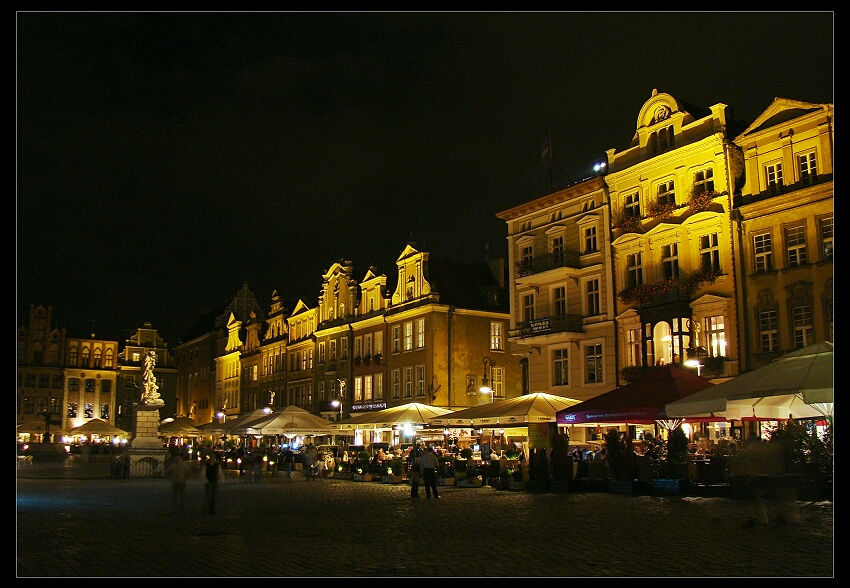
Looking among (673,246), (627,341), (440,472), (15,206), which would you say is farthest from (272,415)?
(15,206)

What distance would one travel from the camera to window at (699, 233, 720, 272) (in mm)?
32750

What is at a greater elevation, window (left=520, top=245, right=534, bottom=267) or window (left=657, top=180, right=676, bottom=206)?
Answer: window (left=657, top=180, right=676, bottom=206)

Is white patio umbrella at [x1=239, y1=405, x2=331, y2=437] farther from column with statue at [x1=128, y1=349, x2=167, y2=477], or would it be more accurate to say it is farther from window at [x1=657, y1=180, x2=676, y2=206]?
window at [x1=657, y1=180, x2=676, y2=206]

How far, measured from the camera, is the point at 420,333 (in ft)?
167

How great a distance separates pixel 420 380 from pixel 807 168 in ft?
86.8

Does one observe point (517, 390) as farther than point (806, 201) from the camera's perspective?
Yes

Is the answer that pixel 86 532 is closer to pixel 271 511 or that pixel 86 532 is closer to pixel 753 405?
pixel 271 511

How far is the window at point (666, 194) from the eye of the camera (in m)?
34.9

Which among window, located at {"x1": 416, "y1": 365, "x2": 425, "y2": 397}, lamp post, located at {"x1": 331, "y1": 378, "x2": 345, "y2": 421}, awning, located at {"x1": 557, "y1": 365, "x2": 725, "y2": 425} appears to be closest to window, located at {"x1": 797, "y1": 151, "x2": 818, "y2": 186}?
awning, located at {"x1": 557, "y1": 365, "x2": 725, "y2": 425}

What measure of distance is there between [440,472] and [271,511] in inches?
508

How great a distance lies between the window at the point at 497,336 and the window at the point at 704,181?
20.6 m

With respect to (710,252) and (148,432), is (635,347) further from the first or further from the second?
(148,432)

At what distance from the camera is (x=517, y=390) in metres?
52.0

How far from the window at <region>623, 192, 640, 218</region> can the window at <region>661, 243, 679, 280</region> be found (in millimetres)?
2258
